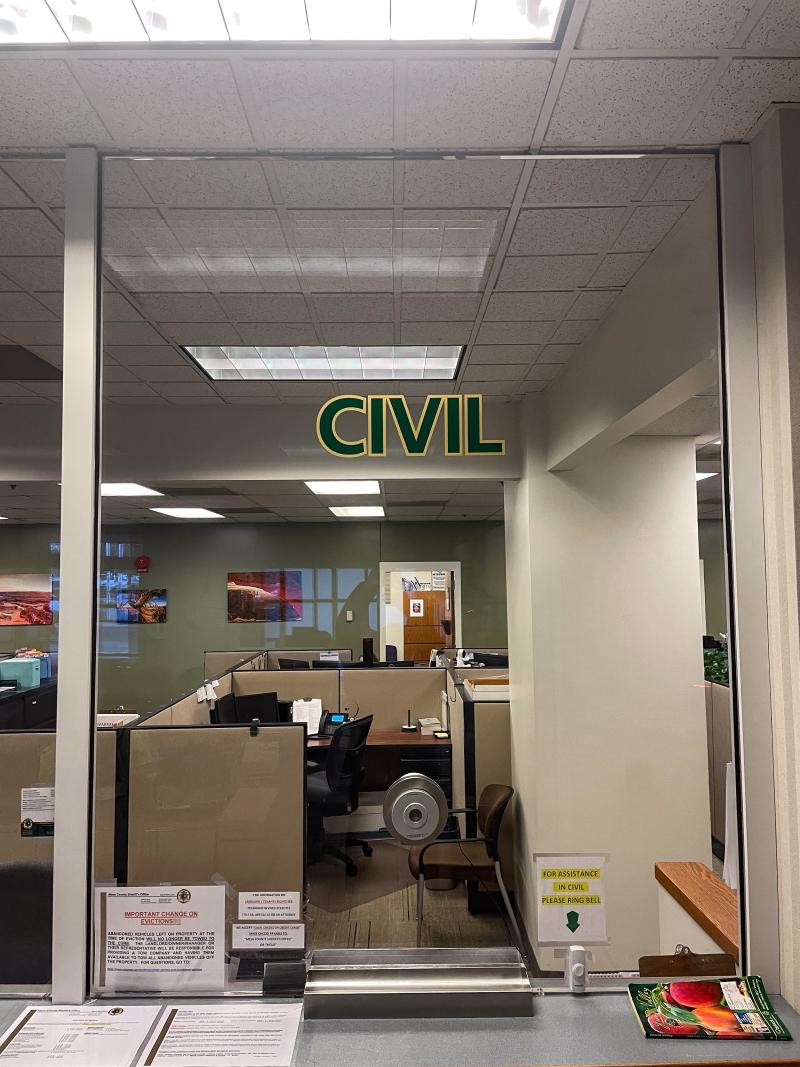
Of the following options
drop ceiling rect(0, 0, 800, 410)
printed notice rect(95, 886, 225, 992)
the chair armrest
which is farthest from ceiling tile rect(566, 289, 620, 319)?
printed notice rect(95, 886, 225, 992)

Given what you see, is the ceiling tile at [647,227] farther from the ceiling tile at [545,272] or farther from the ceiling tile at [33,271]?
the ceiling tile at [33,271]

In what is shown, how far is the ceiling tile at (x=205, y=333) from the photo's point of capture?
199 centimetres

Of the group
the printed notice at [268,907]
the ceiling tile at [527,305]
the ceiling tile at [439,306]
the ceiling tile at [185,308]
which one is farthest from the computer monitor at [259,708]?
the ceiling tile at [527,305]

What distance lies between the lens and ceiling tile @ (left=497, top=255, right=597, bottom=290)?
6.51ft

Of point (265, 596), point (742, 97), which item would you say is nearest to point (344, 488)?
point (265, 596)

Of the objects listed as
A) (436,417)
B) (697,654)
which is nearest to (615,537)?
(697,654)

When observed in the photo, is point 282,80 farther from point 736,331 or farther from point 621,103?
point 736,331

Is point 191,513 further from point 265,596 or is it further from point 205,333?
point 205,333

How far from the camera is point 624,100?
56.0 inches

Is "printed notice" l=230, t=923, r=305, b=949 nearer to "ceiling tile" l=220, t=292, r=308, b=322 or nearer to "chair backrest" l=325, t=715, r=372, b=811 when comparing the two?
"chair backrest" l=325, t=715, r=372, b=811

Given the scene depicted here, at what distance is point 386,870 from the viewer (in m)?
2.21

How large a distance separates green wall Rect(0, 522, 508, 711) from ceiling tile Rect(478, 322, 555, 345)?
0.56m

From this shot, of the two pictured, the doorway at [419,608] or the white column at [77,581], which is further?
the doorway at [419,608]

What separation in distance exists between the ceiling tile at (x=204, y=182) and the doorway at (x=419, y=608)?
3.55 ft
